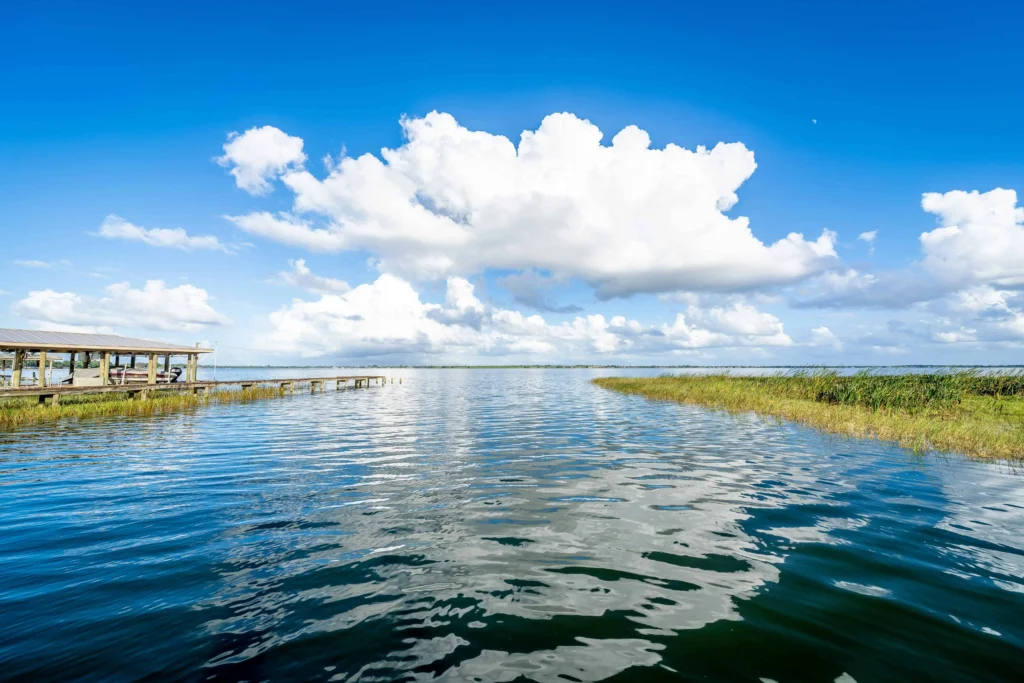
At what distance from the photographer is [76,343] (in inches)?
1435

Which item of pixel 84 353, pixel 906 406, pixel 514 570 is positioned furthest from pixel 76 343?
pixel 906 406

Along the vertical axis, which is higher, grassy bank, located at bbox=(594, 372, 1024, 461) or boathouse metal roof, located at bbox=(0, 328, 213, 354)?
boathouse metal roof, located at bbox=(0, 328, 213, 354)

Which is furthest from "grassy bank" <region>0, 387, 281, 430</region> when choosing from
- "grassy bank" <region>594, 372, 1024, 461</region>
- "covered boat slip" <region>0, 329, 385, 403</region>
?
"grassy bank" <region>594, 372, 1024, 461</region>

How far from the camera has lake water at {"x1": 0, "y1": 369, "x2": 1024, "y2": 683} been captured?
5176 mm

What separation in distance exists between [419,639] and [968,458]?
20.3 metres

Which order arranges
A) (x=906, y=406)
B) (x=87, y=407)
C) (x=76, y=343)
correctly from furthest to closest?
(x=76, y=343) < (x=87, y=407) < (x=906, y=406)

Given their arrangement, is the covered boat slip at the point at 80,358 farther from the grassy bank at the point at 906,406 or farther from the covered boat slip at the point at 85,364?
the grassy bank at the point at 906,406

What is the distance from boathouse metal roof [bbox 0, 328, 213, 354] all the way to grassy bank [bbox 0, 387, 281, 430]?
4105mm

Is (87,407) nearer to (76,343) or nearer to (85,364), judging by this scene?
(76,343)

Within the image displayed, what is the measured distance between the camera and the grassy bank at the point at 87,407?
26016 mm

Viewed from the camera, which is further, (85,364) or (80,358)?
(80,358)

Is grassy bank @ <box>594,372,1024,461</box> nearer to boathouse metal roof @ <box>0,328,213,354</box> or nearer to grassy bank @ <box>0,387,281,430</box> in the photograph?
grassy bank @ <box>0,387,281,430</box>

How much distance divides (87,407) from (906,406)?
52.1 metres

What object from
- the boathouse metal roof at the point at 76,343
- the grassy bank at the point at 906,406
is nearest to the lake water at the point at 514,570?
the grassy bank at the point at 906,406
